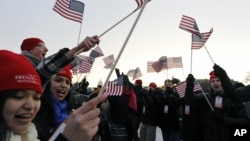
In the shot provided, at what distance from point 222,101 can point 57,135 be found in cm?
451

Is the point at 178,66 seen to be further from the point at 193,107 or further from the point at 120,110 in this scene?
the point at 193,107

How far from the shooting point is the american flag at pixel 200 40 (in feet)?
30.0

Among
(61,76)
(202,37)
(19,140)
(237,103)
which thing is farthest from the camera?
(202,37)

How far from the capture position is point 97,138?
264 inches

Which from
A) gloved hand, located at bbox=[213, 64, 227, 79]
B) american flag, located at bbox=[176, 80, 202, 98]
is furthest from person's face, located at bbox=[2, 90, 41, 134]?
american flag, located at bbox=[176, 80, 202, 98]

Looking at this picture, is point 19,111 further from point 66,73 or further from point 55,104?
point 66,73

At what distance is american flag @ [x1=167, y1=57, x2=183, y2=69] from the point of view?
14.5 meters

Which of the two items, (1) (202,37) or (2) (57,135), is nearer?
(2) (57,135)

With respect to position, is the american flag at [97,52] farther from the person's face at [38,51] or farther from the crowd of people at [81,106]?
the person's face at [38,51]

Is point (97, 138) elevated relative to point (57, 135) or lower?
lower

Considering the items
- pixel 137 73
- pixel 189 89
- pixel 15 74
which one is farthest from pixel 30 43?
pixel 137 73

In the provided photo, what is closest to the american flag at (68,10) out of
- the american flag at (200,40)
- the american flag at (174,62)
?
the american flag at (200,40)

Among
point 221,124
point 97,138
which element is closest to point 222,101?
point 221,124

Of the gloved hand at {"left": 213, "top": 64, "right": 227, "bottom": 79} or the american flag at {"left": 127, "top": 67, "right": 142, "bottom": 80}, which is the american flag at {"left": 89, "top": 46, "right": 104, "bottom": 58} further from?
the gloved hand at {"left": 213, "top": 64, "right": 227, "bottom": 79}
